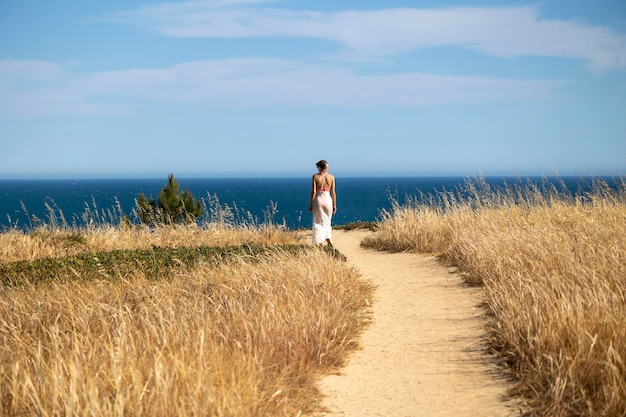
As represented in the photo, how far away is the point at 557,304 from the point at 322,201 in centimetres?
793

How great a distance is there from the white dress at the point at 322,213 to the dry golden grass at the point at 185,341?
3.10 m

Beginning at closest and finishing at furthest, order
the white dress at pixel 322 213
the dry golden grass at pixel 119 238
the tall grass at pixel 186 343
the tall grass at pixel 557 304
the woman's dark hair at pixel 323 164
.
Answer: the tall grass at pixel 186 343, the tall grass at pixel 557 304, the woman's dark hair at pixel 323 164, the white dress at pixel 322 213, the dry golden grass at pixel 119 238

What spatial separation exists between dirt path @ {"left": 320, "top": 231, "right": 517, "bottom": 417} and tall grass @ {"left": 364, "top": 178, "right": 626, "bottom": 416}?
284mm

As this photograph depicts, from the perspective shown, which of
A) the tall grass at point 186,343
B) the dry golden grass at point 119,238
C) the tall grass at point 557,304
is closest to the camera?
the tall grass at point 186,343

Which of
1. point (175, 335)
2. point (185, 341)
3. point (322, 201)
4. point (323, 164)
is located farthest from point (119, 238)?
point (185, 341)

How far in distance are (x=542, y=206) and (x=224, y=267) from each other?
31.4 ft

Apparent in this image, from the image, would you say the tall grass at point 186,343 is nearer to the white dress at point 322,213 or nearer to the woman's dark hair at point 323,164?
the white dress at point 322,213

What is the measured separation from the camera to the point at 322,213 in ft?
45.1

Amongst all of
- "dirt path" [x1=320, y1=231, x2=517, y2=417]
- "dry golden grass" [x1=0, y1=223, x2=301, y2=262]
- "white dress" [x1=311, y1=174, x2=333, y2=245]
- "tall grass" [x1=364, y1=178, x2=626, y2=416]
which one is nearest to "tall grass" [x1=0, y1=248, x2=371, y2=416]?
"dirt path" [x1=320, y1=231, x2=517, y2=417]

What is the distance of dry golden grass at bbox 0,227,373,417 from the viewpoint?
13.9 feet

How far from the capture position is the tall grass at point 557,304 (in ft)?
15.1

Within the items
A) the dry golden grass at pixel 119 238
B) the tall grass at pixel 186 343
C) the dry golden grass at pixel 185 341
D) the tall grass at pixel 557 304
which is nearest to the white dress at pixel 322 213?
the dry golden grass at pixel 119 238

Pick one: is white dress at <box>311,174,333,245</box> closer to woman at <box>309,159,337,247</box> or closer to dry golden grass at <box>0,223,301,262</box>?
woman at <box>309,159,337,247</box>

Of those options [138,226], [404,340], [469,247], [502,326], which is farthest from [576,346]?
[138,226]
